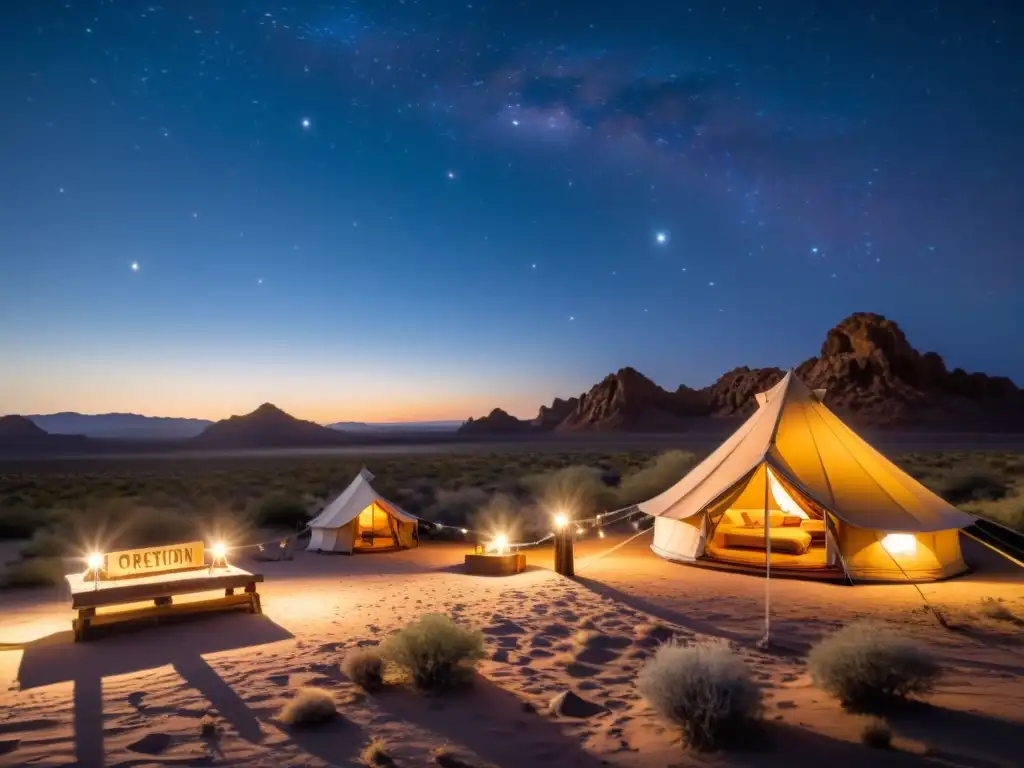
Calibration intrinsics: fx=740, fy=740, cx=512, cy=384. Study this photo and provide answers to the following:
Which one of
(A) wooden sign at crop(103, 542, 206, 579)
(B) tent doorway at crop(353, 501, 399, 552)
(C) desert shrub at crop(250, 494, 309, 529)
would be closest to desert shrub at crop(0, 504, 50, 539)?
(C) desert shrub at crop(250, 494, 309, 529)

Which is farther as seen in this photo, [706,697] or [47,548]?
[47,548]

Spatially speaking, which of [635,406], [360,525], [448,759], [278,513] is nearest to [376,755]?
[448,759]

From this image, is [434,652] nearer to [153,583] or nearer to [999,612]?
[153,583]

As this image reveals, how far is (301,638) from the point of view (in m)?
7.43

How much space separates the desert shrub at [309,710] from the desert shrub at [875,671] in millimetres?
3627

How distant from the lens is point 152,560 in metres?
8.48

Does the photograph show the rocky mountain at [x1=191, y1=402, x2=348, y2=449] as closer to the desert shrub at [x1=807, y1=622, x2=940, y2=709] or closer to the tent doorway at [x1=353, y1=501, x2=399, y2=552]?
the tent doorway at [x1=353, y1=501, x2=399, y2=552]

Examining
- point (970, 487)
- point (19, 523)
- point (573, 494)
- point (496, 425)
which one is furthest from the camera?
point (496, 425)

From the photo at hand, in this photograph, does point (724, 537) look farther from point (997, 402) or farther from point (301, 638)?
point (997, 402)

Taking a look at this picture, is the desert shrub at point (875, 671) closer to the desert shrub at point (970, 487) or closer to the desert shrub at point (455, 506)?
the desert shrub at point (455, 506)

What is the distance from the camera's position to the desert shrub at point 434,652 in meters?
5.93

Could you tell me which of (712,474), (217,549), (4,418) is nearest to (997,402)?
(712,474)

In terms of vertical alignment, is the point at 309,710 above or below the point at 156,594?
below

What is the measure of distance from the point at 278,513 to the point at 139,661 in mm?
10600
